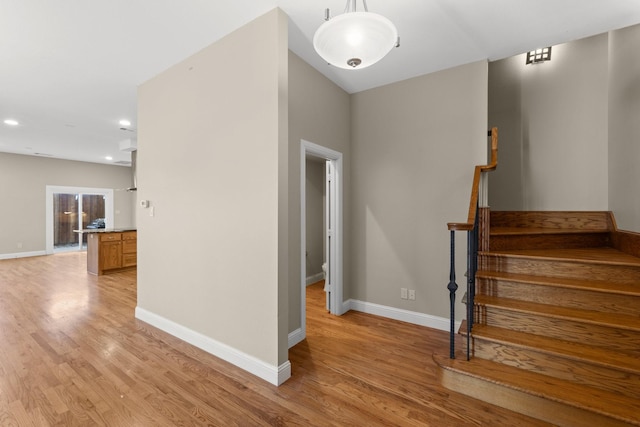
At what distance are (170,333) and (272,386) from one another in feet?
4.74

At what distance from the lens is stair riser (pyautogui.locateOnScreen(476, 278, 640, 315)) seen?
1.92 metres

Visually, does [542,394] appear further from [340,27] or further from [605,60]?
[605,60]

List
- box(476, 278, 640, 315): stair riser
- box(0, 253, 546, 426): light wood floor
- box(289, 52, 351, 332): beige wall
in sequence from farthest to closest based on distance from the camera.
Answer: box(289, 52, 351, 332): beige wall, box(476, 278, 640, 315): stair riser, box(0, 253, 546, 426): light wood floor

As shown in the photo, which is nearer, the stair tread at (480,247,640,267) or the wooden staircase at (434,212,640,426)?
the wooden staircase at (434,212,640,426)

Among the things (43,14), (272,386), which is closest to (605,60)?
(272,386)

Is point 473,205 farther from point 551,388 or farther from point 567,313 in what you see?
point 551,388

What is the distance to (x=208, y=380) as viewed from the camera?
2.14 metres

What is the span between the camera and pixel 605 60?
3.06 meters

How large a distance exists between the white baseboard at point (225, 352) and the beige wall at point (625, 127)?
3234 millimetres

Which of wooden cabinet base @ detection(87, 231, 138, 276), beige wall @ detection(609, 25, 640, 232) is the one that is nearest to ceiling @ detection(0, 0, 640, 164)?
beige wall @ detection(609, 25, 640, 232)

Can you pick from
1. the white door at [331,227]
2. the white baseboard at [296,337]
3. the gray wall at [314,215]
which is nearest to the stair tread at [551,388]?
the white baseboard at [296,337]

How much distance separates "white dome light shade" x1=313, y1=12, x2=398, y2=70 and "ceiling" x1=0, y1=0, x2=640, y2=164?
912mm

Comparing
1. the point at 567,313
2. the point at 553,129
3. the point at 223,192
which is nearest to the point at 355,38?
the point at 223,192

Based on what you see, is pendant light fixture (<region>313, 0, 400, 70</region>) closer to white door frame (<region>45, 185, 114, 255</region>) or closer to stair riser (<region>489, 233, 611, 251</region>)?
stair riser (<region>489, 233, 611, 251</region>)
